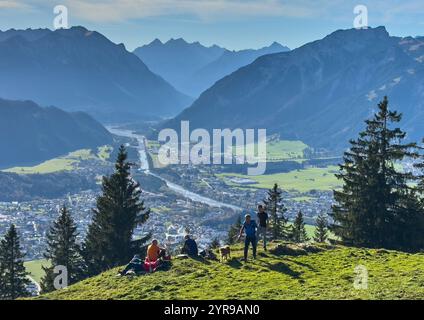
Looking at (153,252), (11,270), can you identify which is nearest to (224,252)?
(153,252)

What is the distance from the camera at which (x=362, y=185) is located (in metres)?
48.3

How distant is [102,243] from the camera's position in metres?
50.7

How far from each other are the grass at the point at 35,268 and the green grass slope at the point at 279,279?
290 feet

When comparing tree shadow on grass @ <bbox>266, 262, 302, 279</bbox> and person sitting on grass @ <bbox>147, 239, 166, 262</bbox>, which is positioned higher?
person sitting on grass @ <bbox>147, 239, 166, 262</bbox>

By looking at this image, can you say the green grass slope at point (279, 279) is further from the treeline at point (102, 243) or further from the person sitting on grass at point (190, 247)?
the treeline at point (102, 243)

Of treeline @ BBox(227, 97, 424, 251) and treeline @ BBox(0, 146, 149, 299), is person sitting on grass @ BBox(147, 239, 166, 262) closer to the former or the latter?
treeline @ BBox(0, 146, 149, 299)

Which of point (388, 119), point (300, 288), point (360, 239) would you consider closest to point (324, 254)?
point (300, 288)

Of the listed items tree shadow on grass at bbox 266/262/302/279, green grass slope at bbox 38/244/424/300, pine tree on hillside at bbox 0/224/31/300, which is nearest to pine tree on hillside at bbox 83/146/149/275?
pine tree on hillside at bbox 0/224/31/300

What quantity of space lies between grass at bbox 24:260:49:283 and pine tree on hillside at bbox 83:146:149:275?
65290 millimetres

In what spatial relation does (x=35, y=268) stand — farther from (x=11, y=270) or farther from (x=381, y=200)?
(x=381, y=200)

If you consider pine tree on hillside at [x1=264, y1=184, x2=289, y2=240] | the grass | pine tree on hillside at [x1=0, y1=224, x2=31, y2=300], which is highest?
pine tree on hillside at [x1=264, y1=184, x2=289, y2=240]

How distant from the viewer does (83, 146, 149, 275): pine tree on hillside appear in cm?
5047

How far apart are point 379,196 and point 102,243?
27.1 m
